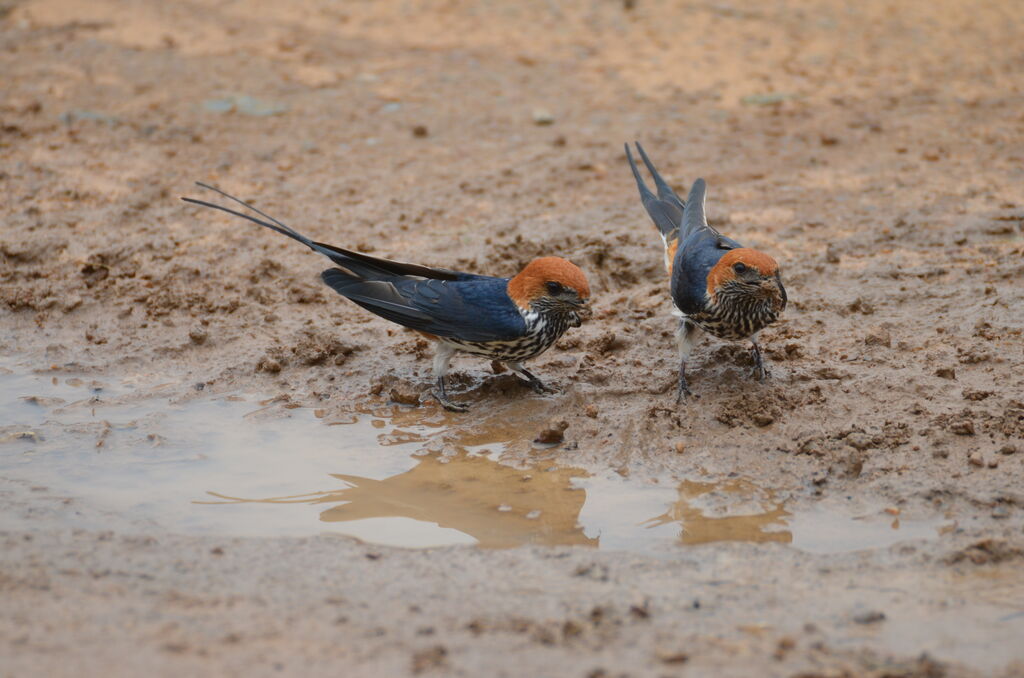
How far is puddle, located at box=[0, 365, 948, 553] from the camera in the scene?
4758 mm

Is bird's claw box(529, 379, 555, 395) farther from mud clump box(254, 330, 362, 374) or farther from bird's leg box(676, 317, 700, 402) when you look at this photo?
mud clump box(254, 330, 362, 374)

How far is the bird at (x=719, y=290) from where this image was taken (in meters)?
5.54

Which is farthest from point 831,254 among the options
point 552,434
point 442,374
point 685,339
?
point 442,374

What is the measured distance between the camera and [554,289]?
224 inches

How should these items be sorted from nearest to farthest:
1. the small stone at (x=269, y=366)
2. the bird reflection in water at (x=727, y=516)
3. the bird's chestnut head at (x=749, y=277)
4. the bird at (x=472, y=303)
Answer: the bird reflection in water at (x=727, y=516) < the bird's chestnut head at (x=749, y=277) < the bird at (x=472, y=303) < the small stone at (x=269, y=366)

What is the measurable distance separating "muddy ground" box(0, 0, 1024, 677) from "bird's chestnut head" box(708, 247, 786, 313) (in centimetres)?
60

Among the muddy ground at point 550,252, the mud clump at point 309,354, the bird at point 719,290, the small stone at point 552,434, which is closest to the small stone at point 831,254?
the muddy ground at point 550,252

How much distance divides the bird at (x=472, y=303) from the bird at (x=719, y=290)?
23.8 inches

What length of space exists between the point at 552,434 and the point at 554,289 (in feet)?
2.50

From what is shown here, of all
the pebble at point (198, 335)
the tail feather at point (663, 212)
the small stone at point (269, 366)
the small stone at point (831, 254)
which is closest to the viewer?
the small stone at point (269, 366)

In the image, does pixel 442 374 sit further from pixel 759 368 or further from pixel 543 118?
pixel 543 118

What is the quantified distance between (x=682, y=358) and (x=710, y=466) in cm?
90

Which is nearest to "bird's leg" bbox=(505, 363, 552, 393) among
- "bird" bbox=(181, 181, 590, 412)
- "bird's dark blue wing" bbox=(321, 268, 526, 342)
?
"bird" bbox=(181, 181, 590, 412)

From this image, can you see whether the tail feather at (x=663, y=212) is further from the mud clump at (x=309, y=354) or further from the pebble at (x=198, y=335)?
the pebble at (x=198, y=335)
